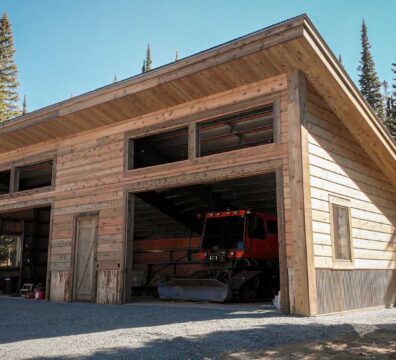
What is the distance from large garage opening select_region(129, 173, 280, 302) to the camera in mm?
12656

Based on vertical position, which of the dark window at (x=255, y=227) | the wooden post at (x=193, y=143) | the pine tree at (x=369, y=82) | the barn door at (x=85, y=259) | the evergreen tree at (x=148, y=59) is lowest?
the barn door at (x=85, y=259)

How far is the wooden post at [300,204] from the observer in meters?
9.06

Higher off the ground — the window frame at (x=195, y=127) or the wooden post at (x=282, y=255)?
the window frame at (x=195, y=127)

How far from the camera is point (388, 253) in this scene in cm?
1332

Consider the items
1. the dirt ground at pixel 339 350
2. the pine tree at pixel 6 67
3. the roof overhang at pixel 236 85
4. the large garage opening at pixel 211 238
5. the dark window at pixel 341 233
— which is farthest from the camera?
the pine tree at pixel 6 67

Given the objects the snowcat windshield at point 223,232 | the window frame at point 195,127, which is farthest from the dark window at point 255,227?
the window frame at point 195,127

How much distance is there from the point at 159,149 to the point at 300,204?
831 cm

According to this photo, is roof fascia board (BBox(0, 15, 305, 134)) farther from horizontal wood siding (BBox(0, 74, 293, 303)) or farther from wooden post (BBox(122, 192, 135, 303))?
wooden post (BBox(122, 192, 135, 303))

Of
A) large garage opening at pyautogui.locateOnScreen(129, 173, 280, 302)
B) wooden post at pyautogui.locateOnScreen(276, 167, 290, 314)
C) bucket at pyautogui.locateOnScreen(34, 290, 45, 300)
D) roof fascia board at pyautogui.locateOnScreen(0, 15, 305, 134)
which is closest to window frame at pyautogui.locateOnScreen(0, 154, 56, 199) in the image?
roof fascia board at pyautogui.locateOnScreen(0, 15, 305, 134)

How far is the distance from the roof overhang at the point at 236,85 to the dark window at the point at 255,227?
11.7ft

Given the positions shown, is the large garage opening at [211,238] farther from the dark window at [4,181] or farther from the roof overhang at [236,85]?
the dark window at [4,181]

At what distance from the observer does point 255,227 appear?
13227mm

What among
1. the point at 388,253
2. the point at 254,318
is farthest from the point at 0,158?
the point at 388,253

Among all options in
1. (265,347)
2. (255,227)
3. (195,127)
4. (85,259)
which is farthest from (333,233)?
(85,259)
